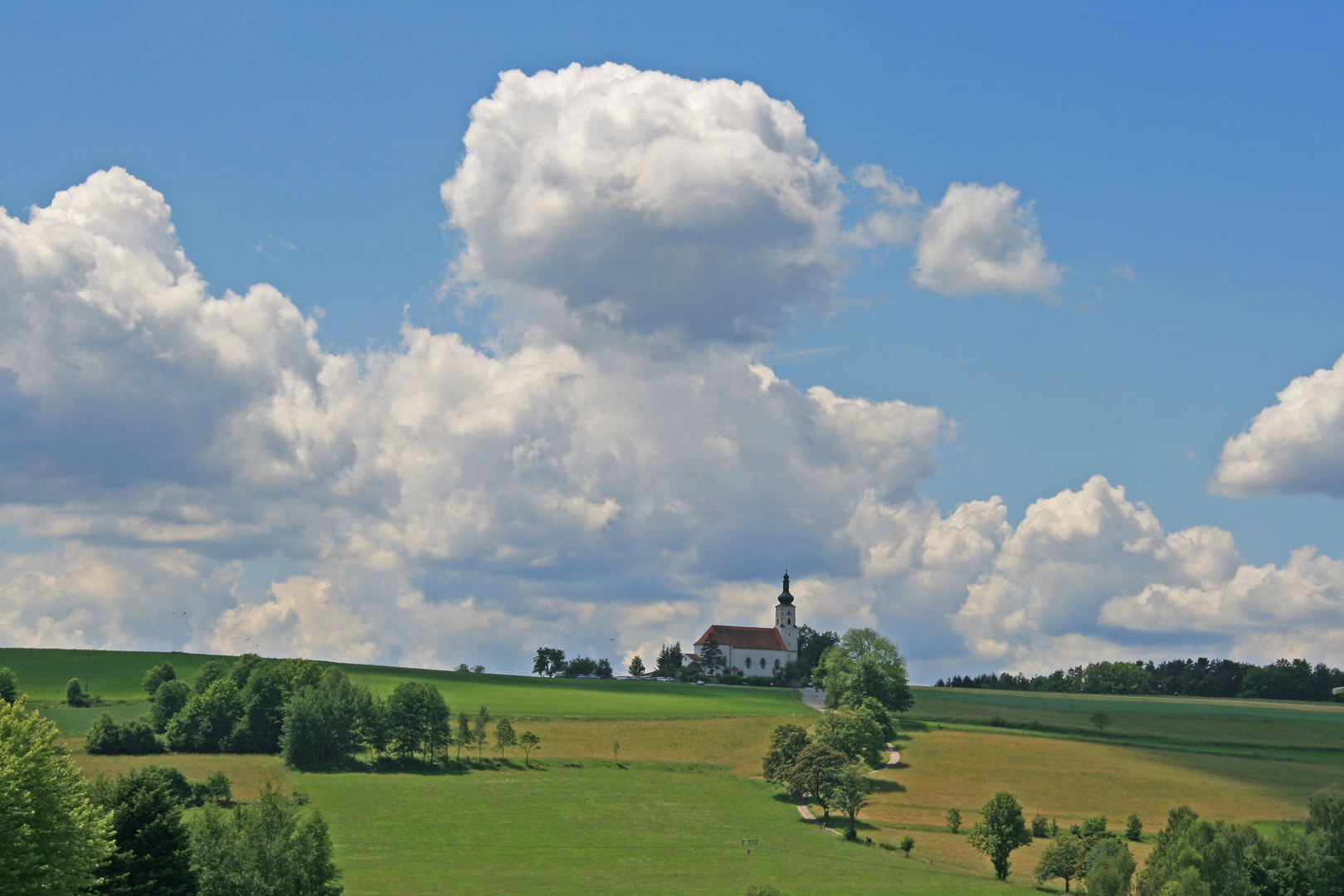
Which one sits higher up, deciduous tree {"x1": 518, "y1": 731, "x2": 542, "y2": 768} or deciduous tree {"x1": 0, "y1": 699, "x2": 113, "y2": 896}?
deciduous tree {"x1": 0, "y1": 699, "x2": 113, "y2": 896}

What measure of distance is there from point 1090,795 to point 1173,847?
35.2 metres

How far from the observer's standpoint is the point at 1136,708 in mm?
181875

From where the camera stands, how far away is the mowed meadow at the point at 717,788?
76.5m

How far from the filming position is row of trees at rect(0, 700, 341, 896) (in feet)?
129

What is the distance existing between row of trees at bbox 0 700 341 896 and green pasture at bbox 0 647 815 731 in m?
93.8

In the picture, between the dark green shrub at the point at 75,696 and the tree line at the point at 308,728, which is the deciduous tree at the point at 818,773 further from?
the dark green shrub at the point at 75,696

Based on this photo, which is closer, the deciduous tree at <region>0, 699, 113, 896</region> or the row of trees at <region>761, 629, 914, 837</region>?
the deciduous tree at <region>0, 699, 113, 896</region>

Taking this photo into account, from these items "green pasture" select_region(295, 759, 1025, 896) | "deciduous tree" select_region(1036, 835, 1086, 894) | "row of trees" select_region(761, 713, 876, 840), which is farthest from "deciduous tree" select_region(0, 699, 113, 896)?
"row of trees" select_region(761, 713, 876, 840)

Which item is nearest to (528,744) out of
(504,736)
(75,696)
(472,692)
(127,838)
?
(504,736)

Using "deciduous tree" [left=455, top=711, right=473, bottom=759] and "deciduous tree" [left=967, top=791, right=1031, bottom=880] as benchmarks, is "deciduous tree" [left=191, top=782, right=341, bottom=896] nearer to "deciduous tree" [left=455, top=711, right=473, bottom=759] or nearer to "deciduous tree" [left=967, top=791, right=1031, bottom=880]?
"deciduous tree" [left=967, top=791, right=1031, bottom=880]

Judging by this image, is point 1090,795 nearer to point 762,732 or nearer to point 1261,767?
point 1261,767

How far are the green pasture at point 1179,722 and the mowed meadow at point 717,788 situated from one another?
659mm

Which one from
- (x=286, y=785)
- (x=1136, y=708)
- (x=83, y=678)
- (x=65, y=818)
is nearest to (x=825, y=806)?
(x=286, y=785)

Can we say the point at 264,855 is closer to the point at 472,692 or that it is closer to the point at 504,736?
the point at 504,736
